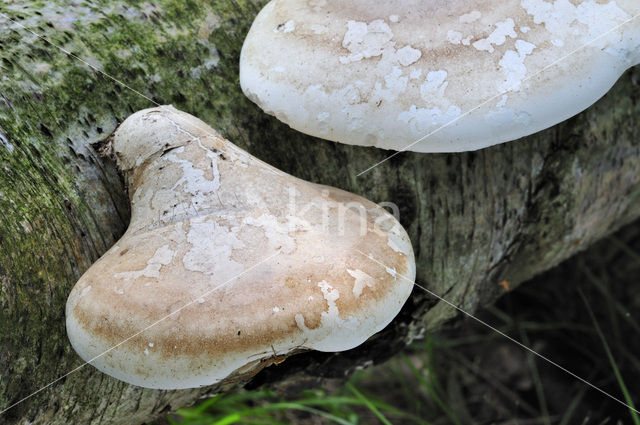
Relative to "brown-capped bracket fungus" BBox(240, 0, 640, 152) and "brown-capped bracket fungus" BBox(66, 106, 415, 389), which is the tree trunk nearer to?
"brown-capped bracket fungus" BBox(66, 106, 415, 389)

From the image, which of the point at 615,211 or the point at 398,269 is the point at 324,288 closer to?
the point at 398,269

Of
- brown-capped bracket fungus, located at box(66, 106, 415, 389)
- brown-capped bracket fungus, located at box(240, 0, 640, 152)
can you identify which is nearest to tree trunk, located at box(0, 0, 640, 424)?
brown-capped bracket fungus, located at box(66, 106, 415, 389)

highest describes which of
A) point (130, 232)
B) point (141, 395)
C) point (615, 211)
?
point (130, 232)

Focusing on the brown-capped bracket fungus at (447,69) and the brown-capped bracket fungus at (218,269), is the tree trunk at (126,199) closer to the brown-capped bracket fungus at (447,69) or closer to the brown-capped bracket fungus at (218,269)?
the brown-capped bracket fungus at (218,269)

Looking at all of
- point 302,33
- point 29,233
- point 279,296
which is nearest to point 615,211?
point 302,33

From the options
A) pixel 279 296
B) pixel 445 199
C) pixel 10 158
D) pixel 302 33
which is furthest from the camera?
pixel 445 199

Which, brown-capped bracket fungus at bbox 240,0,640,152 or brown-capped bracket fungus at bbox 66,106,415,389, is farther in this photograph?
brown-capped bracket fungus at bbox 240,0,640,152
